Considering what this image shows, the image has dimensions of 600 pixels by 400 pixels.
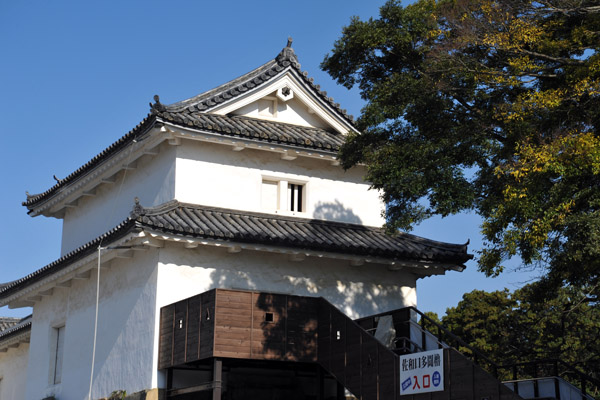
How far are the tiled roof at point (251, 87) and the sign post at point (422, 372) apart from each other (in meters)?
8.98

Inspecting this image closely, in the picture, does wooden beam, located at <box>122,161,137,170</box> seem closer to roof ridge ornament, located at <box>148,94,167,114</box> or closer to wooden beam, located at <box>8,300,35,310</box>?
roof ridge ornament, located at <box>148,94,167,114</box>

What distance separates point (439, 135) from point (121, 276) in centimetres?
934

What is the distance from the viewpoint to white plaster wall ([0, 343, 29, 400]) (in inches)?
1156

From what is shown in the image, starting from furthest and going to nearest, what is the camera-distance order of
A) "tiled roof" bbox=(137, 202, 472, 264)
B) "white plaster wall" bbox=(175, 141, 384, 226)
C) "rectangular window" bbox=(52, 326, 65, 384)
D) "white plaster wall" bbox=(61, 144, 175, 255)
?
"rectangular window" bbox=(52, 326, 65, 384), "white plaster wall" bbox=(61, 144, 175, 255), "white plaster wall" bbox=(175, 141, 384, 226), "tiled roof" bbox=(137, 202, 472, 264)

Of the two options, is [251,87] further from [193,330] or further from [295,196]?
[193,330]

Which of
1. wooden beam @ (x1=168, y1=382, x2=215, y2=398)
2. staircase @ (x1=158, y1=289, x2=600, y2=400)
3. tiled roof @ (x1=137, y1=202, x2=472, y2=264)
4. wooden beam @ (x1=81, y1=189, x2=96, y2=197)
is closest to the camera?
staircase @ (x1=158, y1=289, x2=600, y2=400)

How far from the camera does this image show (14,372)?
100ft

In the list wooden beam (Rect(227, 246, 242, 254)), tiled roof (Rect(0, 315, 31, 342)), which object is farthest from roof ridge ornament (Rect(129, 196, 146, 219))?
tiled roof (Rect(0, 315, 31, 342))

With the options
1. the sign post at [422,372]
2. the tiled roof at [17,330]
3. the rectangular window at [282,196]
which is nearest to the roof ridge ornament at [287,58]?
the rectangular window at [282,196]

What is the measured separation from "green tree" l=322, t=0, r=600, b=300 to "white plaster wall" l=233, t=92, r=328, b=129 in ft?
16.9

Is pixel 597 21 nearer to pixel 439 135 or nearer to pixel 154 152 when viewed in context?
pixel 439 135

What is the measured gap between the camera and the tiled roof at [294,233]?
62.4 feet

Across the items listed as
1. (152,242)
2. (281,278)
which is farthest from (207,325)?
(281,278)

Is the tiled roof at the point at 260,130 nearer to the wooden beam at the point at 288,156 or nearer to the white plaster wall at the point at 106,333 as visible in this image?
the wooden beam at the point at 288,156
